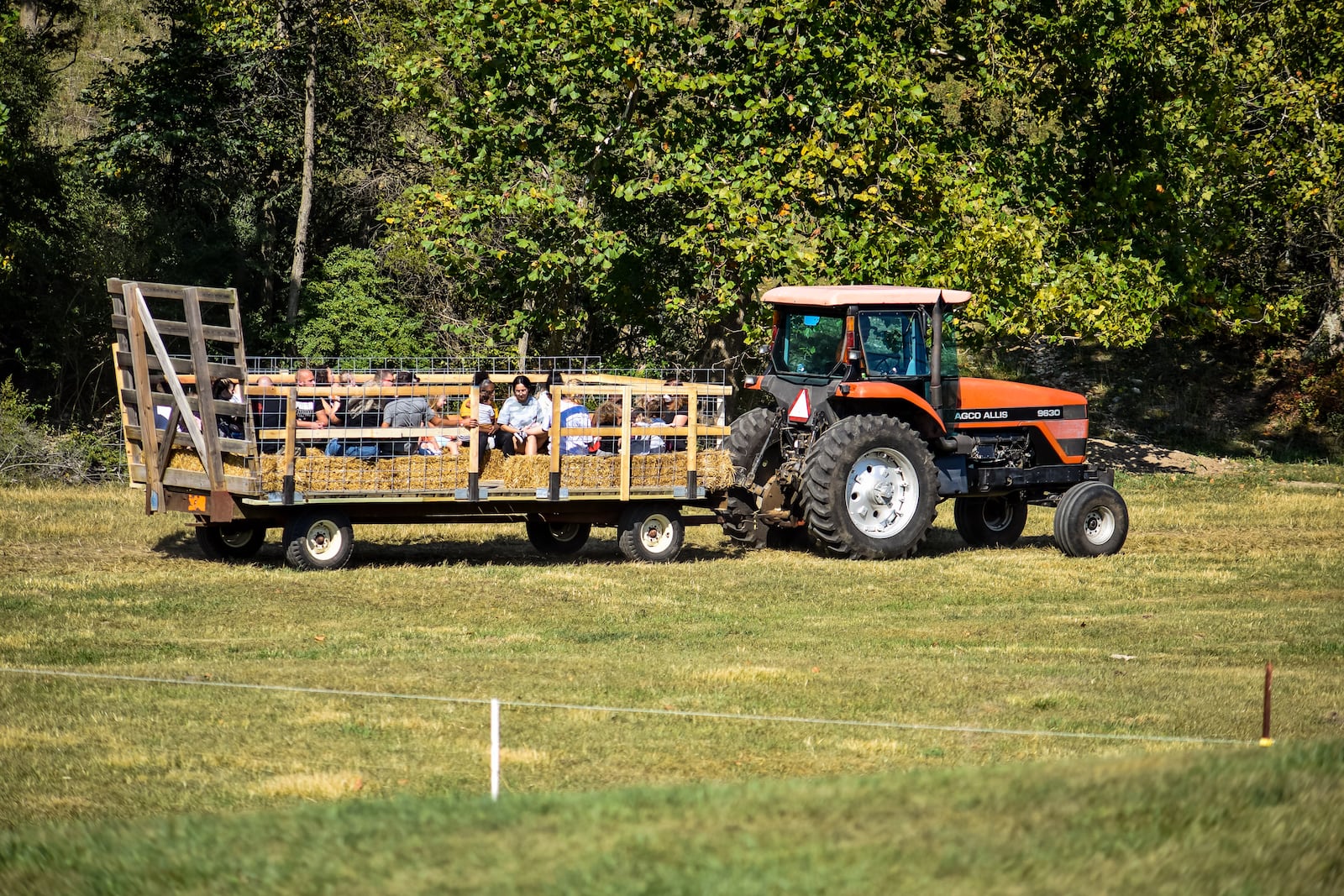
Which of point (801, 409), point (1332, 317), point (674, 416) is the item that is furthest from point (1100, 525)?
point (1332, 317)

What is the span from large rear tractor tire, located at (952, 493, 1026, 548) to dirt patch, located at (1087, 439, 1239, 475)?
8.16 metres

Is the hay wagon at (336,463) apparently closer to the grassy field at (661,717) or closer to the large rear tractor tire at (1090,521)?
the grassy field at (661,717)

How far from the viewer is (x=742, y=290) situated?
2223 centimetres

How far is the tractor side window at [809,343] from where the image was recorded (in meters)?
15.7

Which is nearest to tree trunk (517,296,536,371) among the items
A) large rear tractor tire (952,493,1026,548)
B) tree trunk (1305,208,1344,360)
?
large rear tractor tire (952,493,1026,548)

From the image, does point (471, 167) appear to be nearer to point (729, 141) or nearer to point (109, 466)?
point (729, 141)

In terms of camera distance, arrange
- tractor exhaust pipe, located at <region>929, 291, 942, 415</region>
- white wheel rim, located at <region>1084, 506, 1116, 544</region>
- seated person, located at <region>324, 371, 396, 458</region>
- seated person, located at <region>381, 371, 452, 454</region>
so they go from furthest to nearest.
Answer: white wheel rim, located at <region>1084, 506, 1116, 544</region>
tractor exhaust pipe, located at <region>929, 291, 942, 415</region>
seated person, located at <region>381, 371, 452, 454</region>
seated person, located at <region>324, 371, 396, 458</region>

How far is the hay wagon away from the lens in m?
13.1

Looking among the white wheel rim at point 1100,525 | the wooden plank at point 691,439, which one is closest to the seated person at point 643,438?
the wooden plank at point 691,439

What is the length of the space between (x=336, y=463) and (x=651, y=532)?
129 inches

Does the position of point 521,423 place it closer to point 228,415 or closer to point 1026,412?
point 228,415

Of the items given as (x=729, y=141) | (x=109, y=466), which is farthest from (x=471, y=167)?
(x=109, y=466)

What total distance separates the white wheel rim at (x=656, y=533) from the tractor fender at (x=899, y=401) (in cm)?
216

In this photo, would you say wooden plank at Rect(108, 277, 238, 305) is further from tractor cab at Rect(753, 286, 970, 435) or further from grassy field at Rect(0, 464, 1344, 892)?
tractor cab at Rect(753, 286, 970, 435)
